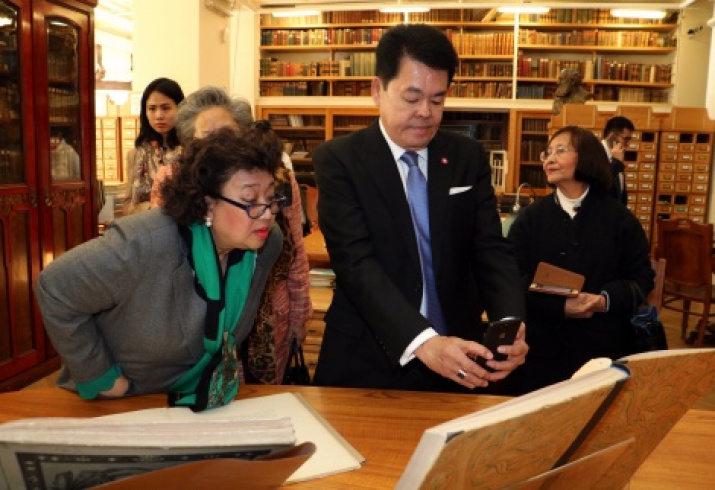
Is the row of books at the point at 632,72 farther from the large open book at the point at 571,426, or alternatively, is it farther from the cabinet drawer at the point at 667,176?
the large open book at the point at 571,426

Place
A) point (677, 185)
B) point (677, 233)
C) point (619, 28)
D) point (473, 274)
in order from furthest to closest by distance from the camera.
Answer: point (619, 28) < point (677, 185) < point (677, 233) < point (473, 274)

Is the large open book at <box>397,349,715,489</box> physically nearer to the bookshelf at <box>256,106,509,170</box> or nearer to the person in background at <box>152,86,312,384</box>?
the person in background at <box>152,86,312,384</box>

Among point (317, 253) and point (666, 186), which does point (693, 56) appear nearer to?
point (666, 186)

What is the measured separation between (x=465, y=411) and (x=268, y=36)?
359 inches

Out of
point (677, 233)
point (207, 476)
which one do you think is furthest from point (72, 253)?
point (677, 233)

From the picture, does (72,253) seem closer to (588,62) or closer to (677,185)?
(677,185)

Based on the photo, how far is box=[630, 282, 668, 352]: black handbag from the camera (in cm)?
227

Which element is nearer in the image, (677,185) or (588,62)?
(677,185)

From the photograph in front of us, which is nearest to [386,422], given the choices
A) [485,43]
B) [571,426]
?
[571,426]

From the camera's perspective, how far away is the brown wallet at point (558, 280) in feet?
6.95

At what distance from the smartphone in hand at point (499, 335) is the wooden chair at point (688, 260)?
13.0 ft

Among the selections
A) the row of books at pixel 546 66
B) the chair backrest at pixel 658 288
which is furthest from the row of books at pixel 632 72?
the chair backrest at pixel 658 288

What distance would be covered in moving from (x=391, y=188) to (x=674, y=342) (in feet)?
15.1

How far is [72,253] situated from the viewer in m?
1.41
